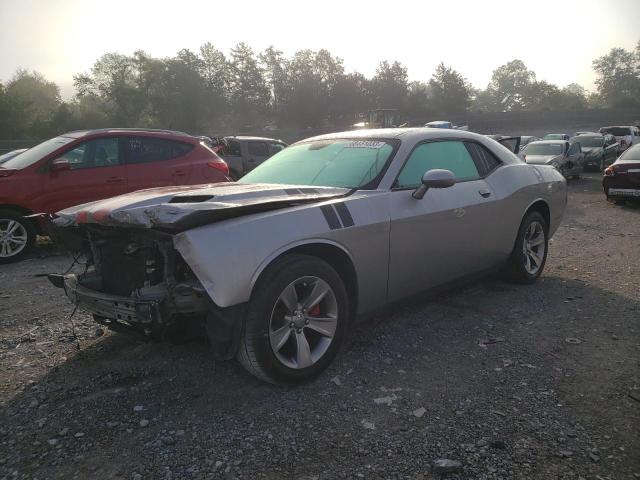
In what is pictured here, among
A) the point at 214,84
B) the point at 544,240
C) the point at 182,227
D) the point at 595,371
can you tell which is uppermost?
the point at 214,84

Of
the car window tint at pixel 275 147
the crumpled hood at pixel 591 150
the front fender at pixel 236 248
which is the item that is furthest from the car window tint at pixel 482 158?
the crumpled hood at pixel 591 150

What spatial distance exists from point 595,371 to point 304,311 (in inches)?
76.9

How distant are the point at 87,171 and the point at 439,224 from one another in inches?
212

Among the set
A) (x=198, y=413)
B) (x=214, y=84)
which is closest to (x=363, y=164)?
(x=198, y=413)

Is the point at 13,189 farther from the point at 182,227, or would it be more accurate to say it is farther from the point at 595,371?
the point at 595,371

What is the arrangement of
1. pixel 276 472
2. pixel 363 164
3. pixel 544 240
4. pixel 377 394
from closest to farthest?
1. pixel 276 472
2. pixel 377 394
3. pixel 363 164
4. pixel 544 240

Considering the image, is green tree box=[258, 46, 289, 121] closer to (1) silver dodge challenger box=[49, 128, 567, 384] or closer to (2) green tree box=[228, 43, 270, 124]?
(2) green tree box=[228, 43, 270, 124]

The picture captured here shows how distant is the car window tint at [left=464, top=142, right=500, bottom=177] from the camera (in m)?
4.53

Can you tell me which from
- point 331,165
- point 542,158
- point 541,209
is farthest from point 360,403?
point 542,158

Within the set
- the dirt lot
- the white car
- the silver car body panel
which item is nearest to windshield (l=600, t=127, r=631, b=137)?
the white car

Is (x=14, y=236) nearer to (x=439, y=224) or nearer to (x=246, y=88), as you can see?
(x=439, y=224)

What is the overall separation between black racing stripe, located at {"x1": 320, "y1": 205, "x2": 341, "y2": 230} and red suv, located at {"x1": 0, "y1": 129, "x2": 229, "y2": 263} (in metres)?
4.94

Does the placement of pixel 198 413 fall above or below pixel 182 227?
below

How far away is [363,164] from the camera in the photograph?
3689 millimetres
